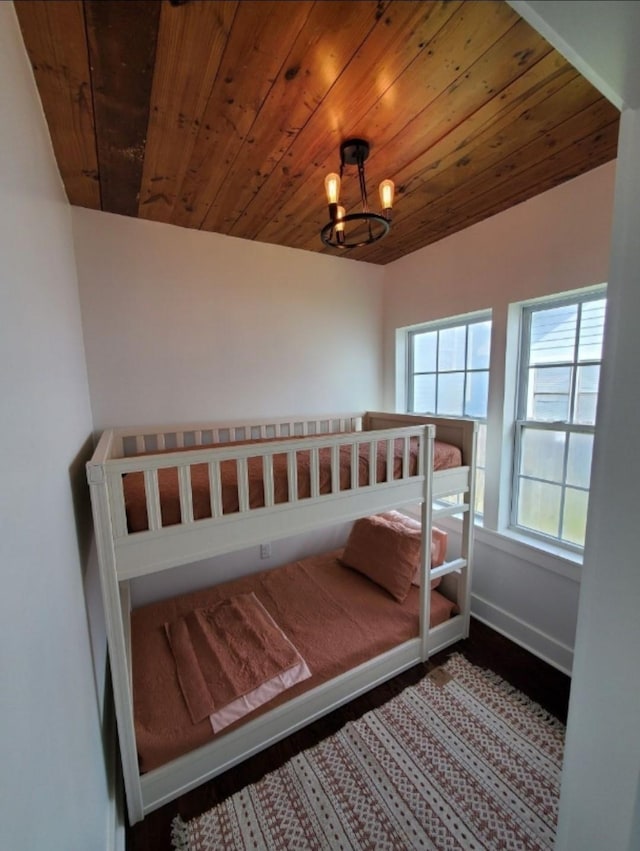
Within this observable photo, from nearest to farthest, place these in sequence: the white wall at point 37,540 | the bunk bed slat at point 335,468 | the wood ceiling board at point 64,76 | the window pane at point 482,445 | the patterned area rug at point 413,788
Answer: the white wall at point 37,540
the wood ceiling board at point 64,76
the patterned area rug at point 413,788
the bunk bed slat at point 335,468
the window pane at point 482,445

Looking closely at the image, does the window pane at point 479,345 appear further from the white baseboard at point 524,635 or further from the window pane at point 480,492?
the white baseboard at point 524,635

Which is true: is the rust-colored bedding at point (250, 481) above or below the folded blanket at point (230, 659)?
above

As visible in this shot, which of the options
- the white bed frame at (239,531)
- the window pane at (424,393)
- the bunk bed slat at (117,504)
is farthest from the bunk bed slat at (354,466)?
the window pane at (424,393)

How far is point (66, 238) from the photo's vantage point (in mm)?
1618

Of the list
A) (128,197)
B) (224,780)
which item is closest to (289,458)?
(224,780)

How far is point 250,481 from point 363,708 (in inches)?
49.9

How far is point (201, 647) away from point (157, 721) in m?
0.39

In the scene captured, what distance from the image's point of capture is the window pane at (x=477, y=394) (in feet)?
7.59

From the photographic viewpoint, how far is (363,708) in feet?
5.42

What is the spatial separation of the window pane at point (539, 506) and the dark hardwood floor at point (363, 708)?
0.72 metres

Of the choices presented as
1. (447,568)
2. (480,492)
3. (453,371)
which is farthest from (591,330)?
(447,568)

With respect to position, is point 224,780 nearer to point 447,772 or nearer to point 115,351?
point 447,772

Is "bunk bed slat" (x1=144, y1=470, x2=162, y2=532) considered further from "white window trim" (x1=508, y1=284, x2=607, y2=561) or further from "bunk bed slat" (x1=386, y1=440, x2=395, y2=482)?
"white window trim" (x1=508, y1=284, x2=607, y2=561)

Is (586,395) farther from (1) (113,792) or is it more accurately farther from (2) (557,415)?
(1) (113,792)
